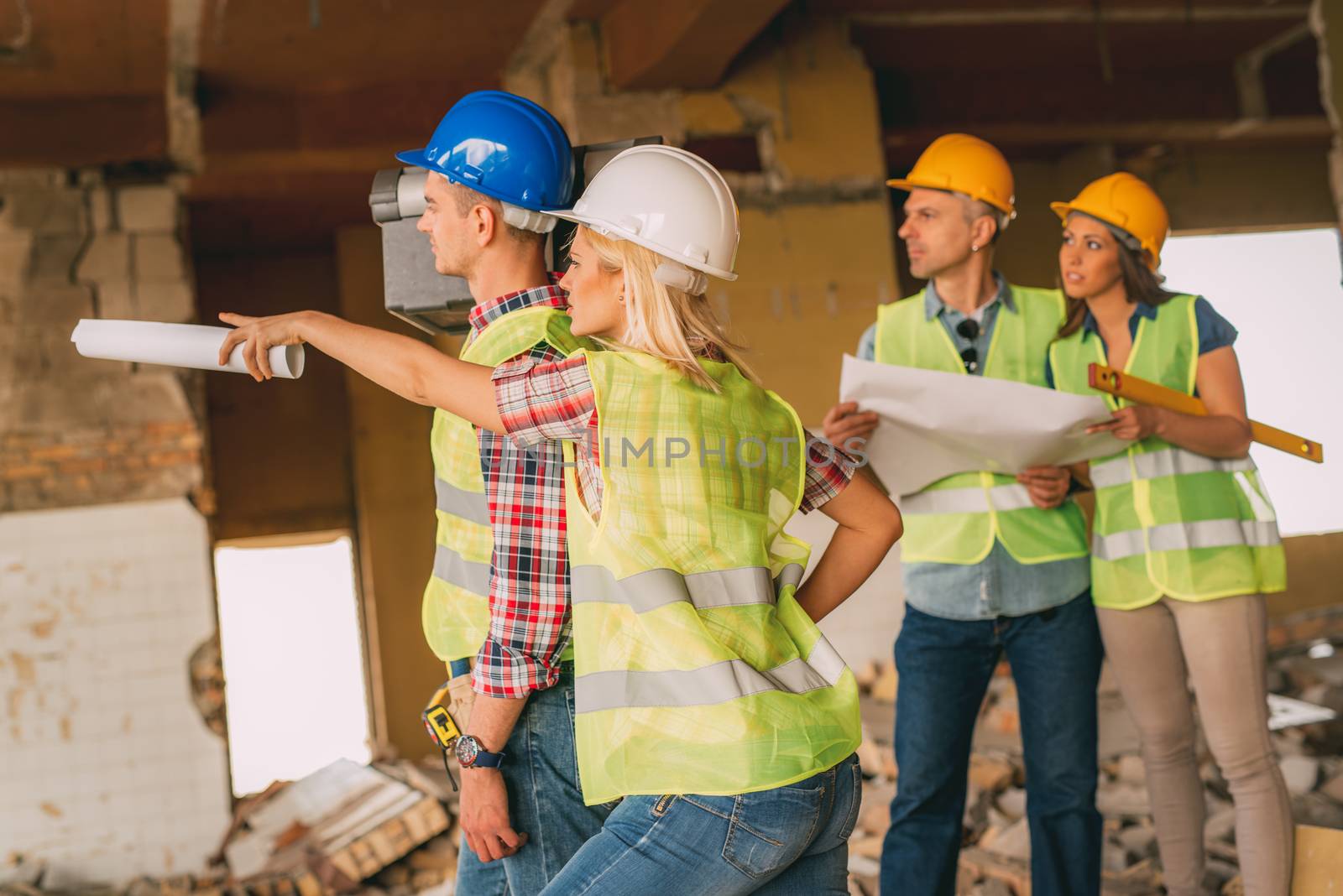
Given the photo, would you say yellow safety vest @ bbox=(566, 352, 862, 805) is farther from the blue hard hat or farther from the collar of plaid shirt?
the blue hard hat

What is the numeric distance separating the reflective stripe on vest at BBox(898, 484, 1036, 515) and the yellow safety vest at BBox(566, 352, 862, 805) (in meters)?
1.38

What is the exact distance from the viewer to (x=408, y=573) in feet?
29.5

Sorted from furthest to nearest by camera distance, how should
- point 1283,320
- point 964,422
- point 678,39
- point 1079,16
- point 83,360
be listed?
point 1283,320 → point 1079,16 → point 83,360 → point 678,39 → point 964,422

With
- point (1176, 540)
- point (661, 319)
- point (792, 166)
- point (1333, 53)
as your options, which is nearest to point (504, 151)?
point (661, 319)

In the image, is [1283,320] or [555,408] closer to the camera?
[555,408]

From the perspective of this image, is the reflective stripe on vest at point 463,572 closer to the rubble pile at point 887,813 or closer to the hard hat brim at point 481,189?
the hard hat brim at point 481,189

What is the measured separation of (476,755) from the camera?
5.32 ft

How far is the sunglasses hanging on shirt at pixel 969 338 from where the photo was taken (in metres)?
2.87

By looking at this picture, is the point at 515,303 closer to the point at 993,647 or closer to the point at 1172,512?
the point at 993,647

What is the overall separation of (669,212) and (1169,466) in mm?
1646

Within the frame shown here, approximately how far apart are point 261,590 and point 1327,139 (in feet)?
30.7

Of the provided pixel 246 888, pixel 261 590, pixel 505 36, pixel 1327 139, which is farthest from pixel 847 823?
pixel 261 590

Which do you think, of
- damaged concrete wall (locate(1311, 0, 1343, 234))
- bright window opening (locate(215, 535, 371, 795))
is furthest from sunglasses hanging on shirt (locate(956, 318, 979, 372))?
bright window opening (locate(215, 535, 371, 795))

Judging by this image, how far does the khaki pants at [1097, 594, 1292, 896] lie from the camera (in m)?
2.59
